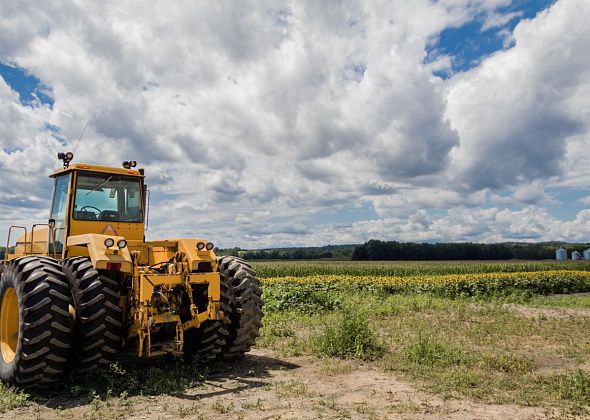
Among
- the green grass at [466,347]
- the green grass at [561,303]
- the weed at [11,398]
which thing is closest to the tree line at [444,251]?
the green grass at [561,303]

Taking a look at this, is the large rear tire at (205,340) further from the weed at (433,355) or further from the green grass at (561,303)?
the green grass at (561,303)

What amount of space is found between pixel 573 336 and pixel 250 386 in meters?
8.31

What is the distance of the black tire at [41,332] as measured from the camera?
21.5 ft

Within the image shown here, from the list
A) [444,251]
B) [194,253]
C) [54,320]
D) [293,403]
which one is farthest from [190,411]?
[444,251]

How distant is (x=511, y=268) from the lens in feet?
136

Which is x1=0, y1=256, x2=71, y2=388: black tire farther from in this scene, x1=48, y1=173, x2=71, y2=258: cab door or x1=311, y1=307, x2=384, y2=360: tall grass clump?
x1=311, y1=307, x2=384, y2=360: tall grass clump

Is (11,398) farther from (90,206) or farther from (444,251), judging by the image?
(444,251)

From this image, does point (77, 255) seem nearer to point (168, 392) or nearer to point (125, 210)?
point (125, 210)

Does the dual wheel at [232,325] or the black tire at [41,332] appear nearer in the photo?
the black tire at [41,332]

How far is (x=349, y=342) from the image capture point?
9203 millimetres

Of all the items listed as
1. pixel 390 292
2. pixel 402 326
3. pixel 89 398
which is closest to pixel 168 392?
pixel 89 398

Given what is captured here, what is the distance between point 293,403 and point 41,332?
3336 mm

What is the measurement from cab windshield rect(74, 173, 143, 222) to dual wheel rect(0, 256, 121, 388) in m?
1.49

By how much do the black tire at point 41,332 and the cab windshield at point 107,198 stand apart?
5.99 ft
